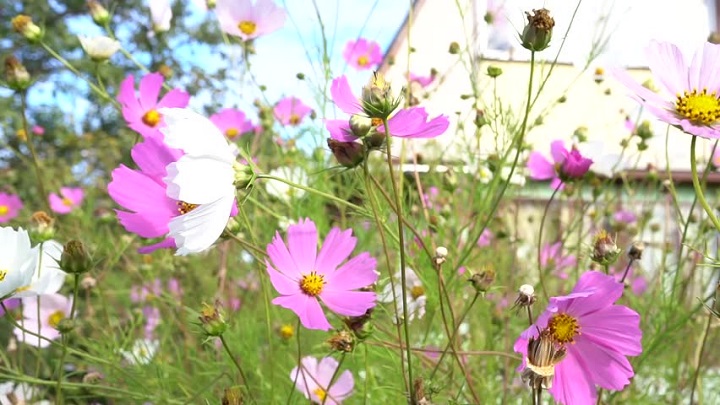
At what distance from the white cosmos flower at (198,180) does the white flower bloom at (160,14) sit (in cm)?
51

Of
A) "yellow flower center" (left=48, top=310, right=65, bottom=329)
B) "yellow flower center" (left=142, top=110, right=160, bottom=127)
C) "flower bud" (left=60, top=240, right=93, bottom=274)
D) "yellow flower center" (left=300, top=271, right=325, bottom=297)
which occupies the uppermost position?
"yellow flower center" (left=142, top=110, right=160, bottom=127)

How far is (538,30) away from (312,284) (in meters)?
0.25

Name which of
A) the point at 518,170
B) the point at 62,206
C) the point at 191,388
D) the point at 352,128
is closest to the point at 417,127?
the point at 352,128

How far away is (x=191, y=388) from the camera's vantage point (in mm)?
909

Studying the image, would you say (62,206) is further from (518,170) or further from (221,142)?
(221,142)

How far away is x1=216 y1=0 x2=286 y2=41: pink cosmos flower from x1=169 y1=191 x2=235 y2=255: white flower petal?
496 mm

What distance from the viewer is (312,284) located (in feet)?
1.83

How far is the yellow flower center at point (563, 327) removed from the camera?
1.62ft

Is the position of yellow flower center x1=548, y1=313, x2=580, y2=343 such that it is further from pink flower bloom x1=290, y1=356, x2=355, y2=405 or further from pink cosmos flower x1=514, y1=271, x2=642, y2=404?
pink flower bloom x1=290, y1=356, x2=355, y2=405

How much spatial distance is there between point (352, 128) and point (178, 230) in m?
0.12

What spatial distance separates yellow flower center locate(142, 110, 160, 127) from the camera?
0.80m

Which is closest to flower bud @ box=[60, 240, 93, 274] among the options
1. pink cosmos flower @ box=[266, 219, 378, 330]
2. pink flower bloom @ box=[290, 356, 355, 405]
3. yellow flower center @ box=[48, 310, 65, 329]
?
pink cosmos flower @ box=[266, 219, 378, 330]

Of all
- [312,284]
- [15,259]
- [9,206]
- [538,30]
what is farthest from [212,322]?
[9,206]

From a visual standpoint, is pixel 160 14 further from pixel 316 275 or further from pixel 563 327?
pixel 563 327
